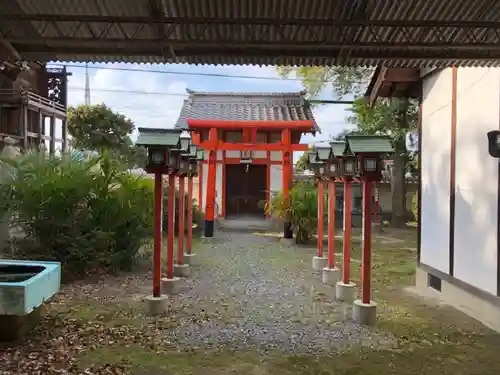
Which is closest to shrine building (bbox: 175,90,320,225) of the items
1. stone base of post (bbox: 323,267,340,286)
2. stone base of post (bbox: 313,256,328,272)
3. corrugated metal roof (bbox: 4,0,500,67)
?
stone base of post (bbox: 313,256,328,272)

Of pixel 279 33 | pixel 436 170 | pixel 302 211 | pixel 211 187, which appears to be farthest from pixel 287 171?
pixel 279 33

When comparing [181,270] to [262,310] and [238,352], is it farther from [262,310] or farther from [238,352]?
[238,352]

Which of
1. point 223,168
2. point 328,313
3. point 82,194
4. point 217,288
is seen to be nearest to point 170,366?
point 328,313

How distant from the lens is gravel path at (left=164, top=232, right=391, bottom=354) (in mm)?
5273

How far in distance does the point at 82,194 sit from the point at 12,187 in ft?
3.42

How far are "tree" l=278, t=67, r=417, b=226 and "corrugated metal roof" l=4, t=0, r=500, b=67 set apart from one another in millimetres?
7865

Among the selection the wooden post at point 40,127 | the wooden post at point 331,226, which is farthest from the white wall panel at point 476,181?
the wooden post at point 40,127

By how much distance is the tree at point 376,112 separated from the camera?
49.8ft

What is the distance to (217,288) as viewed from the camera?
26.0 ft

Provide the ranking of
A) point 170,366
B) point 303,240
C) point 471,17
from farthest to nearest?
point 303,240 < point 471,17 < point 170,366

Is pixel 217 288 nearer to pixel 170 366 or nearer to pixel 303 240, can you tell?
pixel 170 366

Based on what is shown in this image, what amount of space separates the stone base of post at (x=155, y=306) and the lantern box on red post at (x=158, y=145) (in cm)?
164

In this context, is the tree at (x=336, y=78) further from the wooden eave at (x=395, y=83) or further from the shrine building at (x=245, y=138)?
the wooden eave at (x=395, y=83)

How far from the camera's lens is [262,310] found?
658cm
